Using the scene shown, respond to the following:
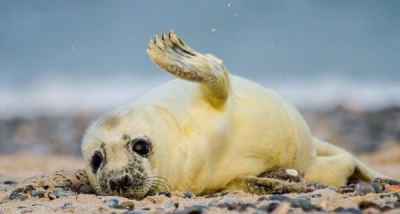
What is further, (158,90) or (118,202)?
(158,90)

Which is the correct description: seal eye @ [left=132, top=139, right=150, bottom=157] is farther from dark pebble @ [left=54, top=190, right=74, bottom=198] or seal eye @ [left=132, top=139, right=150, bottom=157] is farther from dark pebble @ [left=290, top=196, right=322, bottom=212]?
dark pebble @ [left=290, top=196, right=322, bottom=212]

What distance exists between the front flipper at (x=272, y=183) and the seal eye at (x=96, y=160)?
0.81 m

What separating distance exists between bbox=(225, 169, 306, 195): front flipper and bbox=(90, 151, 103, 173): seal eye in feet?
2.65

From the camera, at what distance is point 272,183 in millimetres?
3119

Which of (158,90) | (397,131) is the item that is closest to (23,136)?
(397,131)

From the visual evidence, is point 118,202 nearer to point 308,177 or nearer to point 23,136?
point 308,177

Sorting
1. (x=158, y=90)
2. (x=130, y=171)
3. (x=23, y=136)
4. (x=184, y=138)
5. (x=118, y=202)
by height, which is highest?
(x=23, y=136)

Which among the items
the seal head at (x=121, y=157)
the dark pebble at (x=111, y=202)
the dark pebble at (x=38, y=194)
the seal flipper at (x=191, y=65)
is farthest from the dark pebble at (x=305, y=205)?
the dark pebble at (x=38, y=194)

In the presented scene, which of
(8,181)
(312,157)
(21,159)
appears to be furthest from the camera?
(21,159)

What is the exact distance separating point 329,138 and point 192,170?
27.2 feet

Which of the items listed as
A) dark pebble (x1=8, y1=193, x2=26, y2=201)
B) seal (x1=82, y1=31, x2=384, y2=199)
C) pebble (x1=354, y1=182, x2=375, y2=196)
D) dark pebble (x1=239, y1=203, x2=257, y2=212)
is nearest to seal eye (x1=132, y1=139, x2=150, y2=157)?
seal (x1=82, y1=31, x2=384, y2=199)

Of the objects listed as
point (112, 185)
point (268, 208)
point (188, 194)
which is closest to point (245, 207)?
point (268, 208)

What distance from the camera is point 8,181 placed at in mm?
4461

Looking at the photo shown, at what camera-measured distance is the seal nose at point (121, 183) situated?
2849 mm
